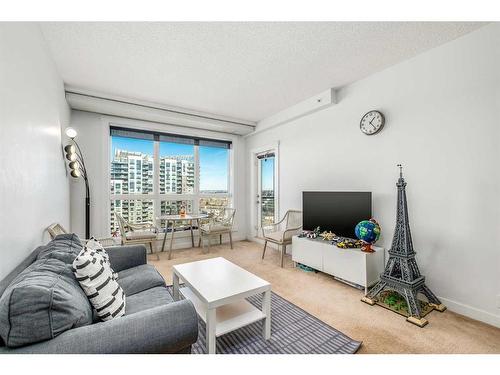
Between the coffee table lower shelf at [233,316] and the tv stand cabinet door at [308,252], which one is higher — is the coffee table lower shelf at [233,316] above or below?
below

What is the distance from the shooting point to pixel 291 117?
3.87 meters

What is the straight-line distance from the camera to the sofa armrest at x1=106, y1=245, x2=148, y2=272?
2.11m

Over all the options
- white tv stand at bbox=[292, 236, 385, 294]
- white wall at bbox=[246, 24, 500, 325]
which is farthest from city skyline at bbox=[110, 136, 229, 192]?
white wall at bbox=[246, 24, 500, 325]

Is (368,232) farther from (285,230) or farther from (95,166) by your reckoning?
(95,166)

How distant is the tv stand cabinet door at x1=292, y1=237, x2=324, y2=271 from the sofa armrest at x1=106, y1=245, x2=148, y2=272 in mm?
2043

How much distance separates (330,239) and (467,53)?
2338 millimetres

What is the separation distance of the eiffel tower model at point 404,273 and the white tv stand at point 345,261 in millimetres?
200

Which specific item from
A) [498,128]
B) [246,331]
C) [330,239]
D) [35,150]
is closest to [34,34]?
[35,150]

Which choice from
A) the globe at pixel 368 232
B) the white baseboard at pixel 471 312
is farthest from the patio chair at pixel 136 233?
the white baseboard at pixel 471 312

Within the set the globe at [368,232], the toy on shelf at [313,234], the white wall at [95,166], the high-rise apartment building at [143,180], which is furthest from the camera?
the high-rise apartment building at [143,180]

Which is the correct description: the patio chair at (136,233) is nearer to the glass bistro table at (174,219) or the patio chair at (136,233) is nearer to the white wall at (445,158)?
the glass bistro table at (174,219)

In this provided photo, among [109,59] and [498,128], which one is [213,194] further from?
[498,128]

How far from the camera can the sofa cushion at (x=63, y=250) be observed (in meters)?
1.42

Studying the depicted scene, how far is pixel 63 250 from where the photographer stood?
5.01 feet
